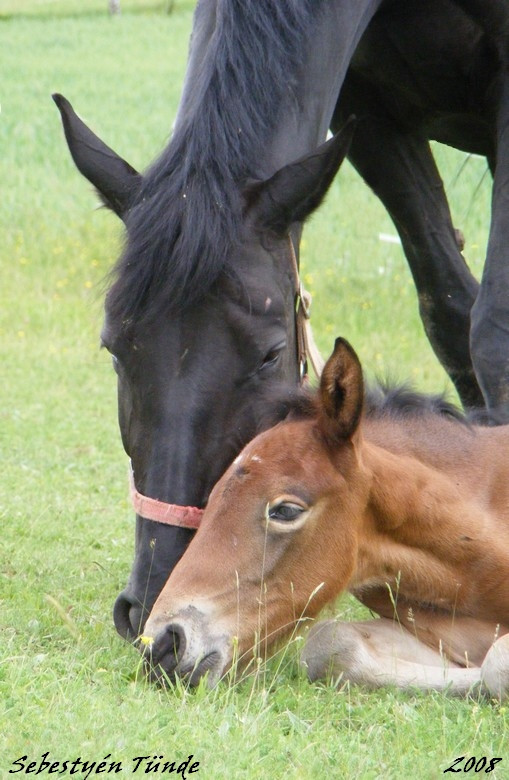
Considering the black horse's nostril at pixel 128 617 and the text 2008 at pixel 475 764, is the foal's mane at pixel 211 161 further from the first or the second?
the text 2008 at pixel 475 764

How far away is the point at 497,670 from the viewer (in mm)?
3146

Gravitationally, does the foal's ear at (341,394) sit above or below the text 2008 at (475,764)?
above

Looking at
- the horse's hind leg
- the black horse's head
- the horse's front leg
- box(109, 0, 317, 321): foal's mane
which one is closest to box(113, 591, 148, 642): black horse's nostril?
the black horse's head

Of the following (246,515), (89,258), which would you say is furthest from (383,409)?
(89,258)

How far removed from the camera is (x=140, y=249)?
11.2 feet

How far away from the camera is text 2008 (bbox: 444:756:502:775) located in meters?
2.66

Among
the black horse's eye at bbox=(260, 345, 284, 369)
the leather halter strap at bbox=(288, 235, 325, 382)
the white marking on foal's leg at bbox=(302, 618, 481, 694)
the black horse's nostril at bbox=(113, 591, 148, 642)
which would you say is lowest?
the white marking on foal's leg at bbox=(302, 618, 481, 694)

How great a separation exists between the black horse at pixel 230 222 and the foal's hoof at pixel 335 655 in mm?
514

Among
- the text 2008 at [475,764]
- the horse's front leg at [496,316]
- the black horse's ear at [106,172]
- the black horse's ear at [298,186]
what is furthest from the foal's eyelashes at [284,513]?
the horse's front leg at [496,316]

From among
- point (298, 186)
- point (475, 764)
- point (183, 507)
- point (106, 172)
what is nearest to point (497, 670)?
point (475, 764)

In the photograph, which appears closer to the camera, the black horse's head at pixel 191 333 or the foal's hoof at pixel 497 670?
the foal's hoof at pixel 497 670

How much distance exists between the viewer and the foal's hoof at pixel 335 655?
332 cm

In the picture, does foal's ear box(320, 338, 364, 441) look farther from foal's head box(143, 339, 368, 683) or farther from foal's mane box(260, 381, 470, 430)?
foal's mane box(260, 381, 470, 430)

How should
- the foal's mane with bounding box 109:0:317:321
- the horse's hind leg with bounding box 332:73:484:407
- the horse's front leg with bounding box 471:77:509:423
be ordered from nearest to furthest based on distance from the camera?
the foal's mane with bounding box 109:0:317:321
the horse's front leg with bounding box 471:77:509:423
the horse's hind leg with bounding box 332:73:484:407
